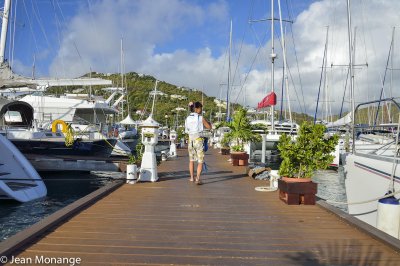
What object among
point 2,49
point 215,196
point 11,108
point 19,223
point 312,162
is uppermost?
point 2,49

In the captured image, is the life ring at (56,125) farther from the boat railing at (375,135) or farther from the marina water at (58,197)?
the boat railing at (375,135)

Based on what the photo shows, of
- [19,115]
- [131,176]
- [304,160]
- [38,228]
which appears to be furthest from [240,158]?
[19,115]

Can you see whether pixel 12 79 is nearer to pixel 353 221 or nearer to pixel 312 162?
pixel 312 162

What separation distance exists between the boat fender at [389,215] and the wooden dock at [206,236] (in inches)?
19.9

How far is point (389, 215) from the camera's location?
511 cm

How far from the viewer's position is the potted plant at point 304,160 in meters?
6.54

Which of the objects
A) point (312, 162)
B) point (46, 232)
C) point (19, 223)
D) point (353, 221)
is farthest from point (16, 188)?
point (353, 221)

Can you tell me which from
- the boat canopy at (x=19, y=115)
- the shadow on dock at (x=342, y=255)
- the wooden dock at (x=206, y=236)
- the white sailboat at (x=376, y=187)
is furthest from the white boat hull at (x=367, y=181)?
the boat canopy at (x=19, y=115)

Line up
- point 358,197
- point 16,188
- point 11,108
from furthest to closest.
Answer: point 11,108
point 16,188
point 358,197

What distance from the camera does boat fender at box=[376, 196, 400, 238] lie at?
5.05 meters

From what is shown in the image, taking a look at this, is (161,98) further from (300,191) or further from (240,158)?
(300,191)

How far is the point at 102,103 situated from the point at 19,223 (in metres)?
22.5

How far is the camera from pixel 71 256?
365cm

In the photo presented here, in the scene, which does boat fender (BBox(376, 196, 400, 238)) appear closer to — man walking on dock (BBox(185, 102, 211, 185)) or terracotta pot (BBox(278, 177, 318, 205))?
terracotta pot (BBox(278, 177, 318, 205))
